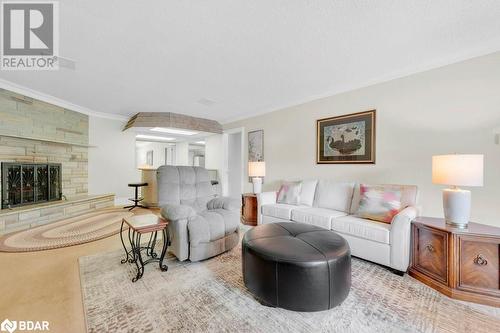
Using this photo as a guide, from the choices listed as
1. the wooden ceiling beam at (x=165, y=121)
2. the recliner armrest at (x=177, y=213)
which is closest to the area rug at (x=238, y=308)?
the recliner armrest at (x=177, y=213)

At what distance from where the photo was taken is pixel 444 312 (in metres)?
1.52

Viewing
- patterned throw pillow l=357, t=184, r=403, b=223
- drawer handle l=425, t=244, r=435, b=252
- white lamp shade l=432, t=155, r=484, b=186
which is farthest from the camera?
patterned throw pillow l=357, t=184, r=403, b=223

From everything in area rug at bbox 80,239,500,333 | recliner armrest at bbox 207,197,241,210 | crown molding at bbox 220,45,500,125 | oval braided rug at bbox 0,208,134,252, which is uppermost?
crown molding at bbox 220,45,500,125

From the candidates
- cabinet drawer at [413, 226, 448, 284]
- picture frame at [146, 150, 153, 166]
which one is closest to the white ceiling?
cabinet drawer at [413, 226, 448, 284]

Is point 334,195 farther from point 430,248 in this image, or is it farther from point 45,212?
point 45,212

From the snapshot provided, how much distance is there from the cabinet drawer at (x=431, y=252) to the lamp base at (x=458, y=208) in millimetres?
195

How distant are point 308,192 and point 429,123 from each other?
1.81 metres

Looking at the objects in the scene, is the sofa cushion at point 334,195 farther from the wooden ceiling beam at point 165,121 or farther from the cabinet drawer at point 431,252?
the wooden ceiling beam at point 165,121

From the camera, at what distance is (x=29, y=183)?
3.67m

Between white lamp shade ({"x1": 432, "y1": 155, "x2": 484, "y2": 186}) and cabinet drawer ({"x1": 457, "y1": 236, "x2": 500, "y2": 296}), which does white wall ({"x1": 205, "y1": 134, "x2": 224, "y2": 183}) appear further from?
cabinet drawer ({"x1": 457, "y1": 236, "x2": 500, "y2": 296})

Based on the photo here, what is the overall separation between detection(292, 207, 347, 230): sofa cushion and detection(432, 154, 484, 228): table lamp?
1.10 m

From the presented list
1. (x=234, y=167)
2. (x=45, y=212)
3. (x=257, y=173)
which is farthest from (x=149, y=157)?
(x=257, y=173)

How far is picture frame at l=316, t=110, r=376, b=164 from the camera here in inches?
119

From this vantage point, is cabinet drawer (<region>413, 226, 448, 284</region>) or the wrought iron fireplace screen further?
the wrought iron fireplace screen
